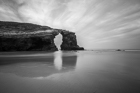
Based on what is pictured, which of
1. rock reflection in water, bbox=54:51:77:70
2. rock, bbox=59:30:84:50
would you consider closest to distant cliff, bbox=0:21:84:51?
rock, bbox=59:30:84:50

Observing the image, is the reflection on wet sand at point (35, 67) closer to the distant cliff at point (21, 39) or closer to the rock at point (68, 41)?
the distant cliff at point (21, 39)

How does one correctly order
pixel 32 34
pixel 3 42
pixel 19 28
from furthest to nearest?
pixel 19 28 < pixel 32 34 < pixel 3 42

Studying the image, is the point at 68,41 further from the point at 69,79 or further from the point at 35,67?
the point at 69,79

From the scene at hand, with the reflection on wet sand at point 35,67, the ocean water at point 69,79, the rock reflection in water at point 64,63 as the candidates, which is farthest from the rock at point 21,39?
the ocean water at point 69,79

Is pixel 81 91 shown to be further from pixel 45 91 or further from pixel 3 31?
pixel 3 31

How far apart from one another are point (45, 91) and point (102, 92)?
1514 millimetres

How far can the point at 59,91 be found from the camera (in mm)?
1669

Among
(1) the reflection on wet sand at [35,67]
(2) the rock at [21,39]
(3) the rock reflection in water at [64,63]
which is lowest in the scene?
(3) the rock reflection in water at [64,63]

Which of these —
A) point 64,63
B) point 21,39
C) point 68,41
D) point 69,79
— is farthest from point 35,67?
point 68,41

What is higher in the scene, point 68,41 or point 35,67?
point 68,41

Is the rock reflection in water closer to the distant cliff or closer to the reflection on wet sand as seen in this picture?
the reflection on wet sand

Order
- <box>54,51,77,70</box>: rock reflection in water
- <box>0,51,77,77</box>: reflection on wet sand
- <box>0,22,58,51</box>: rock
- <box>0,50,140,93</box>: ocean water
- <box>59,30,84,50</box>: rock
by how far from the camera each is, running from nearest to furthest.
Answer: <box>0,50,140,93</box>: ocean water, <box>0,51,77,77</box>: reflection on wet sand, <box>54,51,77,70</box>: rock reflection in water, <box>0,22,58,51</box>: rock, <box>59,30,84,50</box>: rock

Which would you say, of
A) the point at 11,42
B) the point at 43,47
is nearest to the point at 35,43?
the point at 43,47

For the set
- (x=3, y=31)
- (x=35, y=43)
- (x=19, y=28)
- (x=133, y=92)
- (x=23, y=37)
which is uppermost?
(x=19, y=28)
